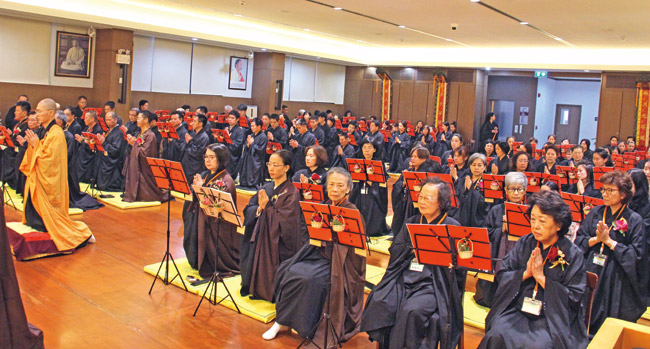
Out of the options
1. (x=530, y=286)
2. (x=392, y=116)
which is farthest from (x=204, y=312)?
(x=392, y=116)

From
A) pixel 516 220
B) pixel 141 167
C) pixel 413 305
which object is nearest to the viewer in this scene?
pixel 413 305

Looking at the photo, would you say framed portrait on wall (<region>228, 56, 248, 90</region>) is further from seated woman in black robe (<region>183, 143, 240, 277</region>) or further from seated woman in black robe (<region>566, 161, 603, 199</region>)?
seated woman in black robe (<region>566, 161, 603, 199</region>)

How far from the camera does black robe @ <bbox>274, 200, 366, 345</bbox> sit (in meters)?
5.00

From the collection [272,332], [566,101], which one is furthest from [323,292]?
[566,101]

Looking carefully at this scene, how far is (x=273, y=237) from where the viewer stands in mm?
5805

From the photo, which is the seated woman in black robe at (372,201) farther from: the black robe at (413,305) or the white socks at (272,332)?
the black robe at (413,305)

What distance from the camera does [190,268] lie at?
6.93m

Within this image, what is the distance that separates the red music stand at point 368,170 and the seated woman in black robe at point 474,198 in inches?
55.3

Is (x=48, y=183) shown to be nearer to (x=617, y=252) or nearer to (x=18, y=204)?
(x=18, y=204)

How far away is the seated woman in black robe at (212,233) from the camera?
6516 millimetres

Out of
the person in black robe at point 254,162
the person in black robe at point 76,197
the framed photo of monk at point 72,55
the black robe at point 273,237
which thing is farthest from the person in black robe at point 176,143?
the black robe at point 273,237

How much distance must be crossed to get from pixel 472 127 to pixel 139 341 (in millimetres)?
17688

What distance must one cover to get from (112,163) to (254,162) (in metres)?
2.93

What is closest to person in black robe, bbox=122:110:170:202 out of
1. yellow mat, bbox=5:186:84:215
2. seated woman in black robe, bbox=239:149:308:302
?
yellow mat, bbox=5:186:84:215
